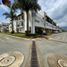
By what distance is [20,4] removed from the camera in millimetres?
41375

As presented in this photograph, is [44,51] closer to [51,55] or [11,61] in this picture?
[51,55]

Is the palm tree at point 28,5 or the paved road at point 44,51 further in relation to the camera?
the palm tree at point 28,5

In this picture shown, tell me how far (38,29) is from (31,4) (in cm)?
1725

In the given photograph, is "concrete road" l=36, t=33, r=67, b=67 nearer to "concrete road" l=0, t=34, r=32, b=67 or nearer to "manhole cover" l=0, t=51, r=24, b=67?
"concrete road" l=0, t=34, r=32, b=67

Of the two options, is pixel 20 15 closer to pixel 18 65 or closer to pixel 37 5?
pixel 37 5

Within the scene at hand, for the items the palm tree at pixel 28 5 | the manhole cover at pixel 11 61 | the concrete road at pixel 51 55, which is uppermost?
the palm tree at pixel 28 5

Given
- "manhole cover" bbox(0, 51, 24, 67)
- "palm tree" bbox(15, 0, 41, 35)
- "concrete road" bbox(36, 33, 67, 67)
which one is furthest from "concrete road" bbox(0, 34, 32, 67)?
"palm tree" bbox(15, 0, 41, 35)

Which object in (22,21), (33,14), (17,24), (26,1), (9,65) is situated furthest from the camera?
(17,24)

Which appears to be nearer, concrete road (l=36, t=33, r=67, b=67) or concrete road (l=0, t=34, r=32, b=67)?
concrete road (l=36, t=33, r=67, b=67)

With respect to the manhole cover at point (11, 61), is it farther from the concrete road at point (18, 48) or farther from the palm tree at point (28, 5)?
the palm tree at point (28, 5)

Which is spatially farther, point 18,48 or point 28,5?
point 28,5

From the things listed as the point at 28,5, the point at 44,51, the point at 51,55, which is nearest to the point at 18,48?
the point at 44,51

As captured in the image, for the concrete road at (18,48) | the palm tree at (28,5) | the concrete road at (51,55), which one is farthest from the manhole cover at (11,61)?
the palm tree at (28,5)

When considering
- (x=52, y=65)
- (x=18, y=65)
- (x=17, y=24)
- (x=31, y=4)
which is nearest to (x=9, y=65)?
(x=18, y=65)
